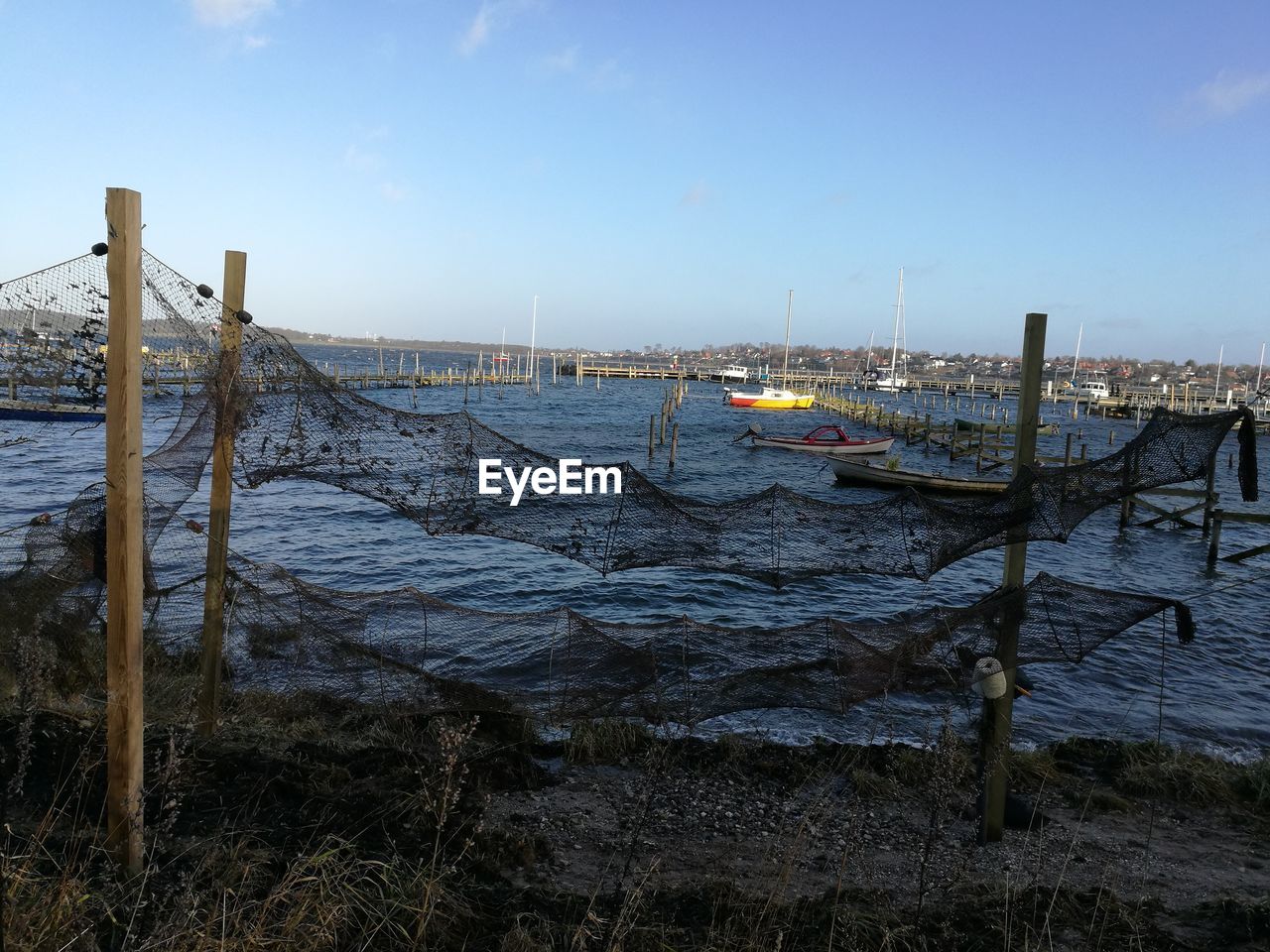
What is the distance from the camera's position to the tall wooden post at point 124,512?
3754mm

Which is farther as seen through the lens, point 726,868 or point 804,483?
point 804,483

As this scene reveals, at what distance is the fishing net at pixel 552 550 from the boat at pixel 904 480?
56.1 ft

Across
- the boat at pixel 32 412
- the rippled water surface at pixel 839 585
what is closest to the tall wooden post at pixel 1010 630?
the rippled water surface at pixel 839 585

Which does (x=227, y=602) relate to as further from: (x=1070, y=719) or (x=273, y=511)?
(x=273, y=511)

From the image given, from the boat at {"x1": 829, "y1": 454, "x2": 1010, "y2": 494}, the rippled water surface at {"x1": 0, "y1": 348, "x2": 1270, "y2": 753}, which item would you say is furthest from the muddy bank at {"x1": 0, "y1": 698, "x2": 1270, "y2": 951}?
the boat at {"x1": 829, "y1": 454, "x2": 1010, "y2": 494}

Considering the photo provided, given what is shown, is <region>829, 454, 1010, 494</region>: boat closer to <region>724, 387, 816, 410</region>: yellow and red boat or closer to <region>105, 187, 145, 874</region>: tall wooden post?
<region>105, 187, 145, 874</region>: tall wooden post

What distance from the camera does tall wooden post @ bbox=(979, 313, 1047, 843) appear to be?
5953 millimetres

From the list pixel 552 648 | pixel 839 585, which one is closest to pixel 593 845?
pixel 552 648

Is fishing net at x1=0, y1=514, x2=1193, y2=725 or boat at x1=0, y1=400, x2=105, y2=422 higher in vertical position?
boat at x1=0, y1=400, x2=105, y2=422

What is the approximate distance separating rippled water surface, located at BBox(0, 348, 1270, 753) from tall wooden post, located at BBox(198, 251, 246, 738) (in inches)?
108

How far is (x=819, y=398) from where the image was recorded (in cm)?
8112

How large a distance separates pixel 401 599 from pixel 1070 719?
27.2 ft

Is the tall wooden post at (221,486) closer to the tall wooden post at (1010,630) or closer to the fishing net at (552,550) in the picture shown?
the fishing net at (552,550)

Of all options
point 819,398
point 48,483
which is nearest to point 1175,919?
point 48,483
